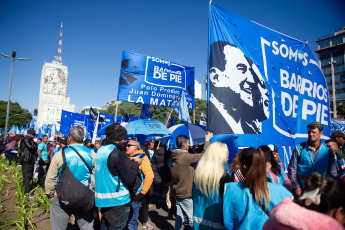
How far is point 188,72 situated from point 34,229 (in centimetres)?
710

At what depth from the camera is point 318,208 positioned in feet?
3.13

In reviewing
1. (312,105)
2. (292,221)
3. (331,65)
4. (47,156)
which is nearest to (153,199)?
(47,156)

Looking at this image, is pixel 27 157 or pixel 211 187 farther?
pixel 27 157

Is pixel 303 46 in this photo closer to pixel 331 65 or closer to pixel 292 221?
pixel 292 221

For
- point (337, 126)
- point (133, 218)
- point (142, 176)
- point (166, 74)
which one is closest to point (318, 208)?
point (142, 176)

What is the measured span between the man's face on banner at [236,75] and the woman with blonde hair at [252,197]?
1349 millimetres

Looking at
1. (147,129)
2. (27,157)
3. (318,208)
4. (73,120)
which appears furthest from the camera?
(73,120)

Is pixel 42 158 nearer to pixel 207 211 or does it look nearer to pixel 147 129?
→ pixel 147 129

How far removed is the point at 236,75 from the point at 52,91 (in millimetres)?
131506

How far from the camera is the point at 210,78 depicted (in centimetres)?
291

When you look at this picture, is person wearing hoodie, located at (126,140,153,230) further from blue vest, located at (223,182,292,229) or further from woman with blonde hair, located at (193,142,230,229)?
blue vest, located at (223,182,292,229)

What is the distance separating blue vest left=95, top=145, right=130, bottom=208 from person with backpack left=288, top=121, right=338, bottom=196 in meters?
2.33

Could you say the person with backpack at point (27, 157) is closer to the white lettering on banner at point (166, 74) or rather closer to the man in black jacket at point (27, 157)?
the man in black jacket at point (27, 157)

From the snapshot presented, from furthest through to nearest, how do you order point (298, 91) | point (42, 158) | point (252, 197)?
point (42, 158)
point (298, 91)
point (252, 197)
